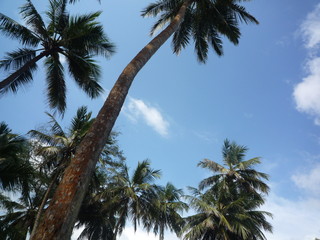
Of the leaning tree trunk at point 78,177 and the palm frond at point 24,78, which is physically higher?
the palm frond at point 24,78

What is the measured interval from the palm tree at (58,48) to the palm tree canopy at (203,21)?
382cm

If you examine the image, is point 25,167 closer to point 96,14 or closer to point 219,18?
point 96,14

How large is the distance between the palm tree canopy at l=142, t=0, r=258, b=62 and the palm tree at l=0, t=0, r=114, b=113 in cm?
382

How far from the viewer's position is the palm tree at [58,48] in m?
11.0

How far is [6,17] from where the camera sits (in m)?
10.7

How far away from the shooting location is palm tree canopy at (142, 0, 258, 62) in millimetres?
12625

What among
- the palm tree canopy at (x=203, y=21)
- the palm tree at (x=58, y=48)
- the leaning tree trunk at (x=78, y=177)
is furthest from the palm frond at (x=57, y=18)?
the leaning tree trunk at (x=78, y=177)

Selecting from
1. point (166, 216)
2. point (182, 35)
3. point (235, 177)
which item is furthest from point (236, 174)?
point (182, 35)

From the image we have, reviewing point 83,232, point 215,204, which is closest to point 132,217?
point 83,232

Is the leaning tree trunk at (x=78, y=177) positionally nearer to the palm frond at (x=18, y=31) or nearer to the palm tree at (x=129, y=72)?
the palm tree at (x=129, y=72)

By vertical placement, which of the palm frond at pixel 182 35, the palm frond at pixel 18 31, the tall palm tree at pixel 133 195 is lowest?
the tall palm tree at pixel 133 195

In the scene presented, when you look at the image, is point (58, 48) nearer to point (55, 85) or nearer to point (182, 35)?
point (55, 85)

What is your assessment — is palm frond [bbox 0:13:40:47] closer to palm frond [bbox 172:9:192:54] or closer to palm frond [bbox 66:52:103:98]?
palm frond [bbox 66:52:103:98]

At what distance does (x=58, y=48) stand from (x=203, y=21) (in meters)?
8.17
